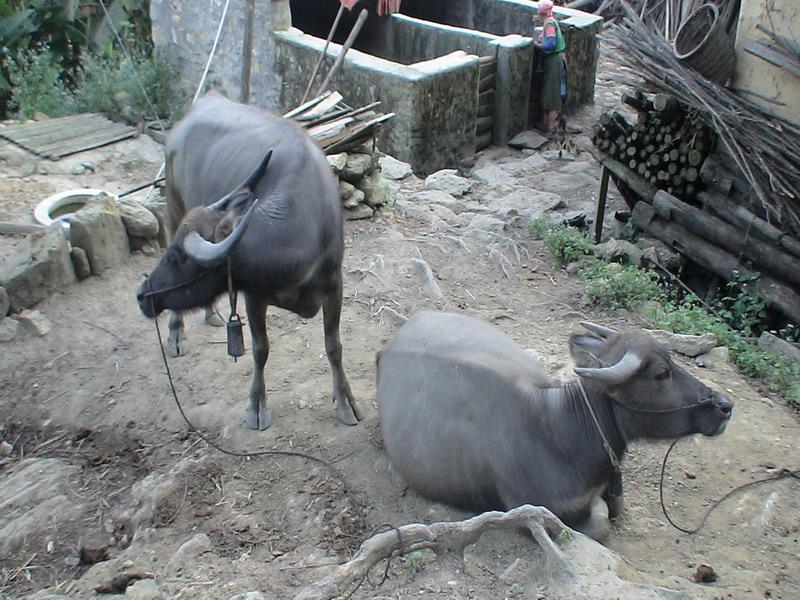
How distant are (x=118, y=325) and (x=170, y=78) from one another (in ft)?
22.4

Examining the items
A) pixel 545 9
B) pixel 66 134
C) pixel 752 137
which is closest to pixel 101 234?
pixel 66 134

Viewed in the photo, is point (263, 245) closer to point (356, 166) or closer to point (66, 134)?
point (356, 166)

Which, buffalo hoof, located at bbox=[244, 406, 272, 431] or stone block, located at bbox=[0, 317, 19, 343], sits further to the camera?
stone block, located at bbox=[0, 317, 19, 343]

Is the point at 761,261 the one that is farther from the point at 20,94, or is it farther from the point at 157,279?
the point at 20,94

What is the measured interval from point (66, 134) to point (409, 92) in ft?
14.4

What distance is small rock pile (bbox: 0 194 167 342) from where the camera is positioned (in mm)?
6188

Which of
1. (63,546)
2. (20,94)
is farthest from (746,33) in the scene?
(20,94)

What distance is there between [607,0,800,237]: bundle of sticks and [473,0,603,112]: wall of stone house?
498 centimetres

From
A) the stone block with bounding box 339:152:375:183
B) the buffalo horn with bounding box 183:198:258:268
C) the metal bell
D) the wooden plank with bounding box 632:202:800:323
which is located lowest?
the wooden plank with bounding box 632:202:800:323

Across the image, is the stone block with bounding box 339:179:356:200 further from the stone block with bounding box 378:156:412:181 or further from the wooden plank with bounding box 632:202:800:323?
the wooden plank with bounding box 632:202:800:323

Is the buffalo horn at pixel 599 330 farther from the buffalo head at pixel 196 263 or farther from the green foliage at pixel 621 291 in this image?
the green foliage at pixel 621 291

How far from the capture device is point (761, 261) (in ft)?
25.9

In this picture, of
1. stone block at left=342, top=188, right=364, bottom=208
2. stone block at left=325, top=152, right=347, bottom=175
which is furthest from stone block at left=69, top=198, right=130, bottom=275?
stone block at left=342, top=188, right=364, bottom=208

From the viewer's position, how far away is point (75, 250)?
6.59 meters
